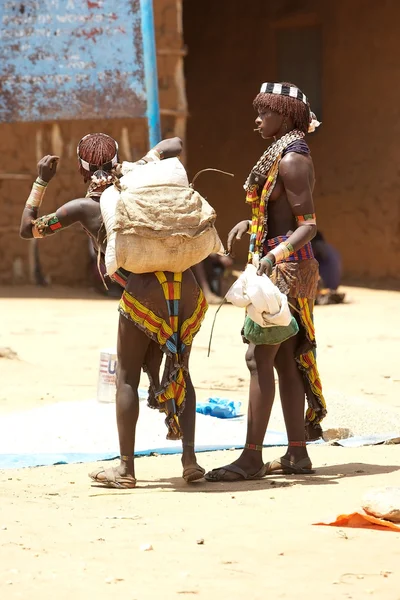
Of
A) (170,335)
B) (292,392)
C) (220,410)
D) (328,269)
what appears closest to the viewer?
(170,335)

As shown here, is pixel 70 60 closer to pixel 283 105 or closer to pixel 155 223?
pixel 283 105

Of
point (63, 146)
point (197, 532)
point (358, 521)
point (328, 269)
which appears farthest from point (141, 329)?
point (328, 269)

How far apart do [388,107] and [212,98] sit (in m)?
3.52

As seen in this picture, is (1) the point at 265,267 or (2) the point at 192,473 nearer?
(1) the point at 265,267

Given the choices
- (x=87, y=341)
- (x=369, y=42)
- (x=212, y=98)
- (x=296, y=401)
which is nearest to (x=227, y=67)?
(x=212, y=98)

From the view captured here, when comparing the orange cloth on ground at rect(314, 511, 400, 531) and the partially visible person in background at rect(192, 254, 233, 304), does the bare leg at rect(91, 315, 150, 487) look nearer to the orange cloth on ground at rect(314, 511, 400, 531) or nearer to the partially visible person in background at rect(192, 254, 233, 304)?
the orange cloth on ground at rect(314, 511, 400, 531)

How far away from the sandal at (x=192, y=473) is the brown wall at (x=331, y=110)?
1178 cm

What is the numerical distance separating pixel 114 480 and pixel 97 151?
1427 millimetres

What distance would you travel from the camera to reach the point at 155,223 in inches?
195

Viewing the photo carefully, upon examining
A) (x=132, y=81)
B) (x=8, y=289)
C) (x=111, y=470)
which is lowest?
(x=8, y=289)

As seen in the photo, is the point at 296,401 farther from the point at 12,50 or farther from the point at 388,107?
A: the point at 388,107

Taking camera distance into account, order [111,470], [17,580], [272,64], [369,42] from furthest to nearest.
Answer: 1. [272,64]
2. [369,42]
3. [111,470]
4. [17,580]

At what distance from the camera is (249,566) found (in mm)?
3699

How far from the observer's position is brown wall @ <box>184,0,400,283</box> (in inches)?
656
